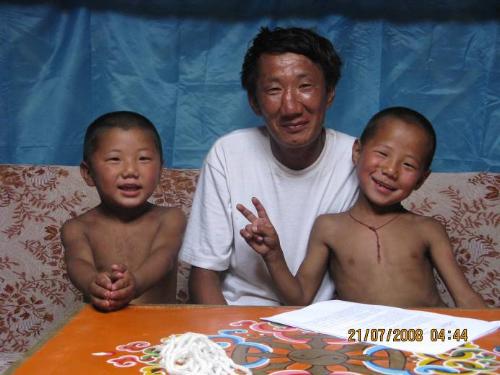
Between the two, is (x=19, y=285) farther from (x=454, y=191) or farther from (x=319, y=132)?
(x=454, y=191)

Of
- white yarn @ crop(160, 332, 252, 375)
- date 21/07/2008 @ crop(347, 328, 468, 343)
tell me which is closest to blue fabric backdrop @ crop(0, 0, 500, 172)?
date 21/07/2008 @ crop(347, 328, 468, 343)

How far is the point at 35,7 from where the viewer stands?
242cm

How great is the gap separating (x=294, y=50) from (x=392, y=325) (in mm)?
979

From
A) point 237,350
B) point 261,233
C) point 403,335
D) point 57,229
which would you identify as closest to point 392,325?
point 403,335

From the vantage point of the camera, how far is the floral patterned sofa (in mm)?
2186

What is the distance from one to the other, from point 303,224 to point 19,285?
102 centimetres

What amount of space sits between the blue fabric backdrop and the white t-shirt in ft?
1.75

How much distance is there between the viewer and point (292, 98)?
5.98 feet

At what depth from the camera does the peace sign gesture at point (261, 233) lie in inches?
62.6

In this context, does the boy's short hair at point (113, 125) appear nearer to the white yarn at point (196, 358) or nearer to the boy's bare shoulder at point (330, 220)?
the boy's bare shoulder at point (330, 220)

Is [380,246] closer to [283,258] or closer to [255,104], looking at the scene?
[283,258]

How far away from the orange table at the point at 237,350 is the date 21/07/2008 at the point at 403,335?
3 centimetres

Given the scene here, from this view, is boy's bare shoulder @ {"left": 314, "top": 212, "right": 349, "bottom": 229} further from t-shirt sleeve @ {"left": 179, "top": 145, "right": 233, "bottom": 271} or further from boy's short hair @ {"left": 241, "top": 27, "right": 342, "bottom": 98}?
boy's short hair @ {"left": 241, "top": 27, "right": 342, "bottom": 98}

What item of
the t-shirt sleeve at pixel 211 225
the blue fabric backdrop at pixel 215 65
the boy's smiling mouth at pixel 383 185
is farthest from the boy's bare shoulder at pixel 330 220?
the blue fabric backdrop at pixel 215 65
